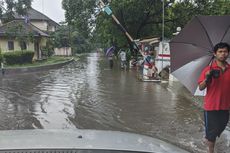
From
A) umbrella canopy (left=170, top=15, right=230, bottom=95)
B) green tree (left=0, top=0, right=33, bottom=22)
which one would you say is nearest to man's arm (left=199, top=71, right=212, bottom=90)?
umbrella canopy (left=170, top=15, right=230, bottom=95)

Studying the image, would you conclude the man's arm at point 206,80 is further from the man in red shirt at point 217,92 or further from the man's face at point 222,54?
the man's face at point 222,54

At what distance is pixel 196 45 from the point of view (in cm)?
529

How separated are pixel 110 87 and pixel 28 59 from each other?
14923mm

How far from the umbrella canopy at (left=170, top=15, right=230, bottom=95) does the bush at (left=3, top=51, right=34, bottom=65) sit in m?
20.6

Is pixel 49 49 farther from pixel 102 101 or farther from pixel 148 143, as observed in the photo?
pixel 148 143

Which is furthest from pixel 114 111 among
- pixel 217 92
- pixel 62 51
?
pixel 62 51

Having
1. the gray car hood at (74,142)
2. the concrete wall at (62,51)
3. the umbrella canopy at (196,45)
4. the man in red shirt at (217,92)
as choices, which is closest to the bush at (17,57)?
the umbrella canopy at (196,45)

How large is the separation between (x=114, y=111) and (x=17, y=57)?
17.9 meters

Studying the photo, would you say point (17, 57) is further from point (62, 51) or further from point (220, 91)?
point (62, 51)

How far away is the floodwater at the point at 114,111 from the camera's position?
700 centimetres

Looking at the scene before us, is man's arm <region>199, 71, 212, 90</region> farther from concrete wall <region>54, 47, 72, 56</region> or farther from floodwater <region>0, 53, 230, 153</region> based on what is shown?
concrete wall <region>54, 47, 72, 56</region>

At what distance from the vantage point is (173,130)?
706cm

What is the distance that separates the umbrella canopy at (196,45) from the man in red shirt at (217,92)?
0.52m

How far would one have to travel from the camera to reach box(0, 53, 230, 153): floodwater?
700 cm
